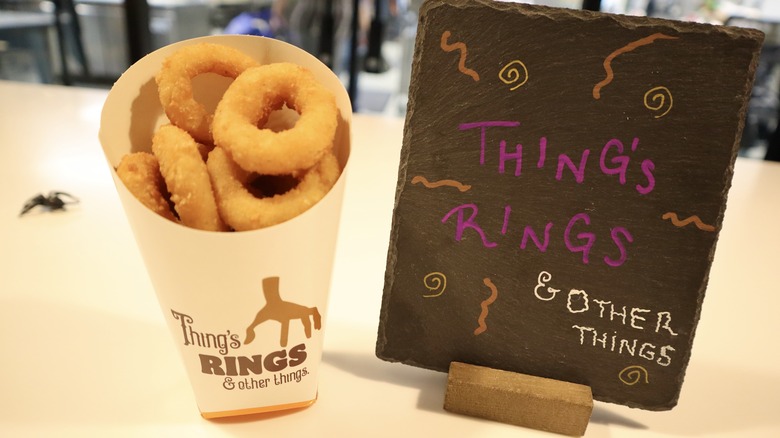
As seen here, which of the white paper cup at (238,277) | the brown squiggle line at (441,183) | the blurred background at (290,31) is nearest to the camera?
the white paper cup at (238,277)

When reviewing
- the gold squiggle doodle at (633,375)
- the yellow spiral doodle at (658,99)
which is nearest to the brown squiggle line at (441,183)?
the yellow spiral doodle at (658,99)

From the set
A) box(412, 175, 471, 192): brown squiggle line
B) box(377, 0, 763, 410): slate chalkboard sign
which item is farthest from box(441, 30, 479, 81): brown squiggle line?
box(412, 175, 471, 192): brown squiggle line

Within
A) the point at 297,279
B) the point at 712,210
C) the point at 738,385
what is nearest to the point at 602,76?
the point at 712,210

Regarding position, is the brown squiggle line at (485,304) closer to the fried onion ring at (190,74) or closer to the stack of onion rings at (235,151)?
the stack of onion rings at (235,151)

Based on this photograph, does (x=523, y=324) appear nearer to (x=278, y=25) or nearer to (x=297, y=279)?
(x=297, y=279)

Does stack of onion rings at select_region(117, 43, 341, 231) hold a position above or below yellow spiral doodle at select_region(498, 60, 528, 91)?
below

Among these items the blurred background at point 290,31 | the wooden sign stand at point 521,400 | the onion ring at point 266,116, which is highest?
the onion ring at point 266,116

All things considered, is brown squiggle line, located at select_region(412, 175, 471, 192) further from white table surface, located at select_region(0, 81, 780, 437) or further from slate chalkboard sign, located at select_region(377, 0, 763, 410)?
white table surface, located at select_region(0, 81, 780, 437)
